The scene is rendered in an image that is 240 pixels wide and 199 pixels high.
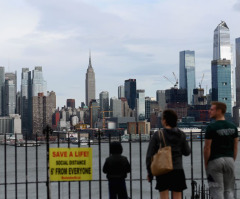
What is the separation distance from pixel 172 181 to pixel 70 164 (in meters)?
2.56

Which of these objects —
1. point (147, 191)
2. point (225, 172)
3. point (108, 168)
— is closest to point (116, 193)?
point (108, 168)

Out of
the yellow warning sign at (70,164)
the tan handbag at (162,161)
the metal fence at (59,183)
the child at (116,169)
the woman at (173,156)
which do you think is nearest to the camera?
the tan handbag at (162,161)

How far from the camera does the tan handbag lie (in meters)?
6.71

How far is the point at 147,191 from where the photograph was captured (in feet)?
156

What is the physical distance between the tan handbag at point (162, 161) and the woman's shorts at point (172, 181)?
0.44ft

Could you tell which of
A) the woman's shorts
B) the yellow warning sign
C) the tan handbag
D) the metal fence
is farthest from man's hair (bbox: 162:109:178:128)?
the yellow warning sign

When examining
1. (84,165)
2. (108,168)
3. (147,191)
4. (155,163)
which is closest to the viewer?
(155,163)

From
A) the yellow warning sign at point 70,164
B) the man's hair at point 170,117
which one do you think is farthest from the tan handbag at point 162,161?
the yellow warning sign at point 70,164

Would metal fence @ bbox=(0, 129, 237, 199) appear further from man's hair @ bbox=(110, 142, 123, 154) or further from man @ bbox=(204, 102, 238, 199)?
man @ bbox=(204, 102, 238, 199)

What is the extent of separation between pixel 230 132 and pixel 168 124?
0.88 metres

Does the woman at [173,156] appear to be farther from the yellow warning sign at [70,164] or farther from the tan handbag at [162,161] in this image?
the yellow warning sign at [70,164]

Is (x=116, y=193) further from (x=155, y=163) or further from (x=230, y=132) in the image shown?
(x=230, y=132)

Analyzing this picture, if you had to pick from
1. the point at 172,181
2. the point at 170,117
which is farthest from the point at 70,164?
the point at 170,117

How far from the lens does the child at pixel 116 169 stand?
25.5 ft
